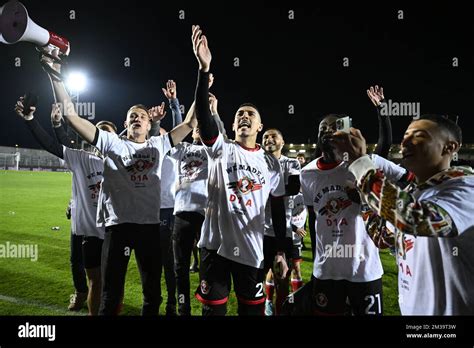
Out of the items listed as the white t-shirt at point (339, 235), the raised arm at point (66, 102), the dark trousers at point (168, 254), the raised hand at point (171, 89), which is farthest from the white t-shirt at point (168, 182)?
the white t-shirt at point (339, 235)

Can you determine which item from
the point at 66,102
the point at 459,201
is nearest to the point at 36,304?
the point at 66,102

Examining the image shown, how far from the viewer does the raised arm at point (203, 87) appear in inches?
112

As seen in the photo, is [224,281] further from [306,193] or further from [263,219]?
[306,193]

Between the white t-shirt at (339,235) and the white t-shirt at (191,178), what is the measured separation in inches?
77.4

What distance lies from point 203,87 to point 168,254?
107 inches

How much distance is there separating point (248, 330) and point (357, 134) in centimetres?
177

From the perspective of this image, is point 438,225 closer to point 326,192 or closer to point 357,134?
point 357,134

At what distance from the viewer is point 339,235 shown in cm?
297

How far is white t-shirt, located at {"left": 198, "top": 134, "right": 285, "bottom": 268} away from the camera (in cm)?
306

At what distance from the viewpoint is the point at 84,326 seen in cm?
275

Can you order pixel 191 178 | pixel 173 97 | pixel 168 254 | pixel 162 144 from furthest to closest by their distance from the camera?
pixel 191 178 < pixel 168 254 < pixel 173 97 < pixel 162 144

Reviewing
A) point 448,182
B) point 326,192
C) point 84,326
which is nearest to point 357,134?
point 448,182

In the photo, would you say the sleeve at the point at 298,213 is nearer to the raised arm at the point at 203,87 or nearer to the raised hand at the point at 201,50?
the raised arm at the point at 203,87

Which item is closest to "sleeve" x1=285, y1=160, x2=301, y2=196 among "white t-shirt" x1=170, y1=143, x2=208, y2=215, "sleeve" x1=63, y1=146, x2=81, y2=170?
"white t-shirt" x1=170, y1=143, x2=208, y2=215
